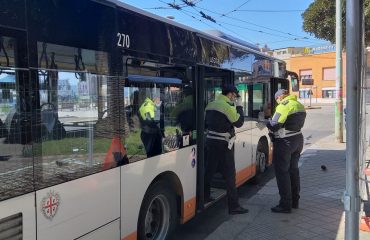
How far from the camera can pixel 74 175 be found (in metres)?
3.29

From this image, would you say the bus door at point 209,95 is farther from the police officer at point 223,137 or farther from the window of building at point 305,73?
the window of building at point 305,73

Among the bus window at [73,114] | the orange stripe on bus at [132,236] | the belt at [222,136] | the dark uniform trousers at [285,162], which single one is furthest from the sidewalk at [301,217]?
the bus window at [73,114]

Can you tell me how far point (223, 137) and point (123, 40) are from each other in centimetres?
252

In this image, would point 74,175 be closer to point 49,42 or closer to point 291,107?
point 49,42

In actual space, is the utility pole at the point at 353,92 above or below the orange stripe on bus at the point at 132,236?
above

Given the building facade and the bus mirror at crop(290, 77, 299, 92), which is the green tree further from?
the building facade

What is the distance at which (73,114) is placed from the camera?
3352 mm

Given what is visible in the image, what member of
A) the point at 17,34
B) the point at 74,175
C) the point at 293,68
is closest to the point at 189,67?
the point at 74,175

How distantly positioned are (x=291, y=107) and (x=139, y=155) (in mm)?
2923

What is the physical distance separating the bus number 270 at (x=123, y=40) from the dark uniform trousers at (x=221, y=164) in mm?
2436

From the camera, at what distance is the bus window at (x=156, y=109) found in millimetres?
4047

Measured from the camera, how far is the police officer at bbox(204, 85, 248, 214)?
5.84 meters

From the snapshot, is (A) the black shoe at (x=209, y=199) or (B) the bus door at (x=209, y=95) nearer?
(B) the bus door at (x=209, y=95)

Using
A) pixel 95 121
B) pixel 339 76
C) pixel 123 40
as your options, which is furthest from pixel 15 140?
pixel 339 76
